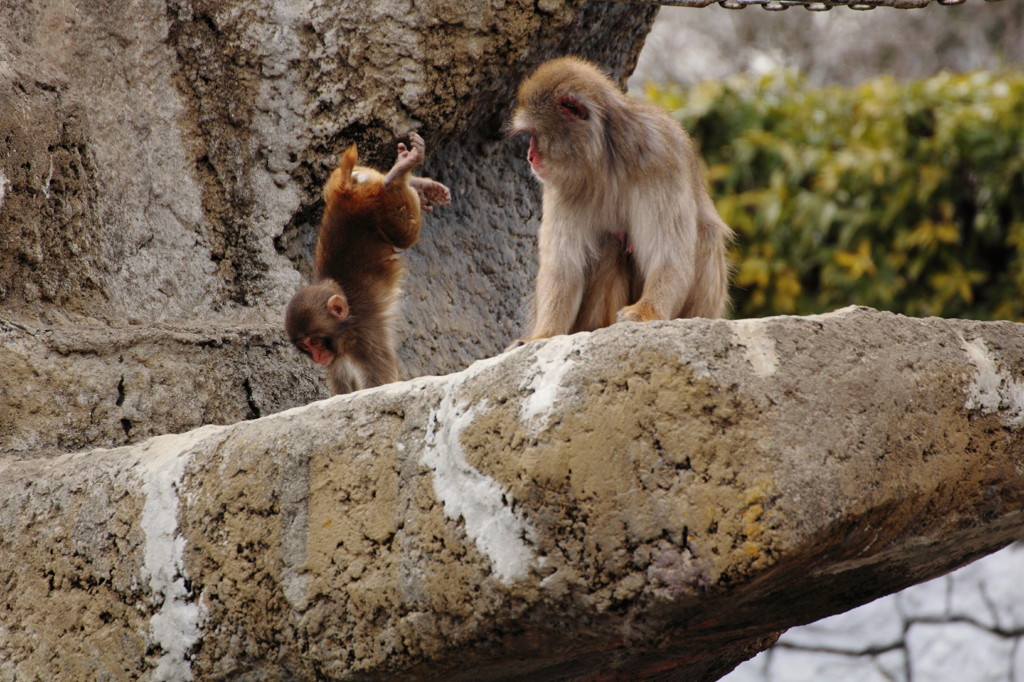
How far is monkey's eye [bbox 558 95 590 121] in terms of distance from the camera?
13.4ft

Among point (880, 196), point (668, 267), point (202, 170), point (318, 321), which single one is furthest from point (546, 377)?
point (880, 196)

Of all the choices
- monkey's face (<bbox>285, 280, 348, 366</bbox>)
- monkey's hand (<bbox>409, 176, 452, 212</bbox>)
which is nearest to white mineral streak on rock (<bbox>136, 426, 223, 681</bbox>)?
monkey's face (<bbox>285, 280, 348, 366</bbox>)

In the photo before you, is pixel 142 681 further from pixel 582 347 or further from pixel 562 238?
pixel 562 238

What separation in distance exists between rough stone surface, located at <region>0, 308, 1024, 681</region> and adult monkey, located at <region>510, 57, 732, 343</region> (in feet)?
4.07

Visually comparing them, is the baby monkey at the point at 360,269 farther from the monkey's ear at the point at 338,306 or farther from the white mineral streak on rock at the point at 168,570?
the white mineral streak on rock at the point at 168,570

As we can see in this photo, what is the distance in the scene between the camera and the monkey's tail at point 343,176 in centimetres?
439

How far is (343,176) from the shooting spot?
446 centimetres

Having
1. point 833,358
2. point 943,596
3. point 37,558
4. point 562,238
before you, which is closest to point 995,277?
point 943,596

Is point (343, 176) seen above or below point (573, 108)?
below

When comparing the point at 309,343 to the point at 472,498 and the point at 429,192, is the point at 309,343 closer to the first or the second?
the point at 429,192

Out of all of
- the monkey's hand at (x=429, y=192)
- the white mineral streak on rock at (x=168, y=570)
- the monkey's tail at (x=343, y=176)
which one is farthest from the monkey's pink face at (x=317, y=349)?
the white mineral streak on rock at (x=168, y=570)

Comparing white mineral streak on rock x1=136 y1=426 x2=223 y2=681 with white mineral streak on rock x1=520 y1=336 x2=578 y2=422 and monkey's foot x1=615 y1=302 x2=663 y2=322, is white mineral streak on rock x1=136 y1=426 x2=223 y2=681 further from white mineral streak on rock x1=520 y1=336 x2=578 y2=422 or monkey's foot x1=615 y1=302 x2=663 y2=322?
monkey's foot x1=615 y1=302 x2=663 y2=322

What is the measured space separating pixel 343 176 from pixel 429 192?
38 centimetres

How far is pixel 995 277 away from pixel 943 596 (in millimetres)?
2247
